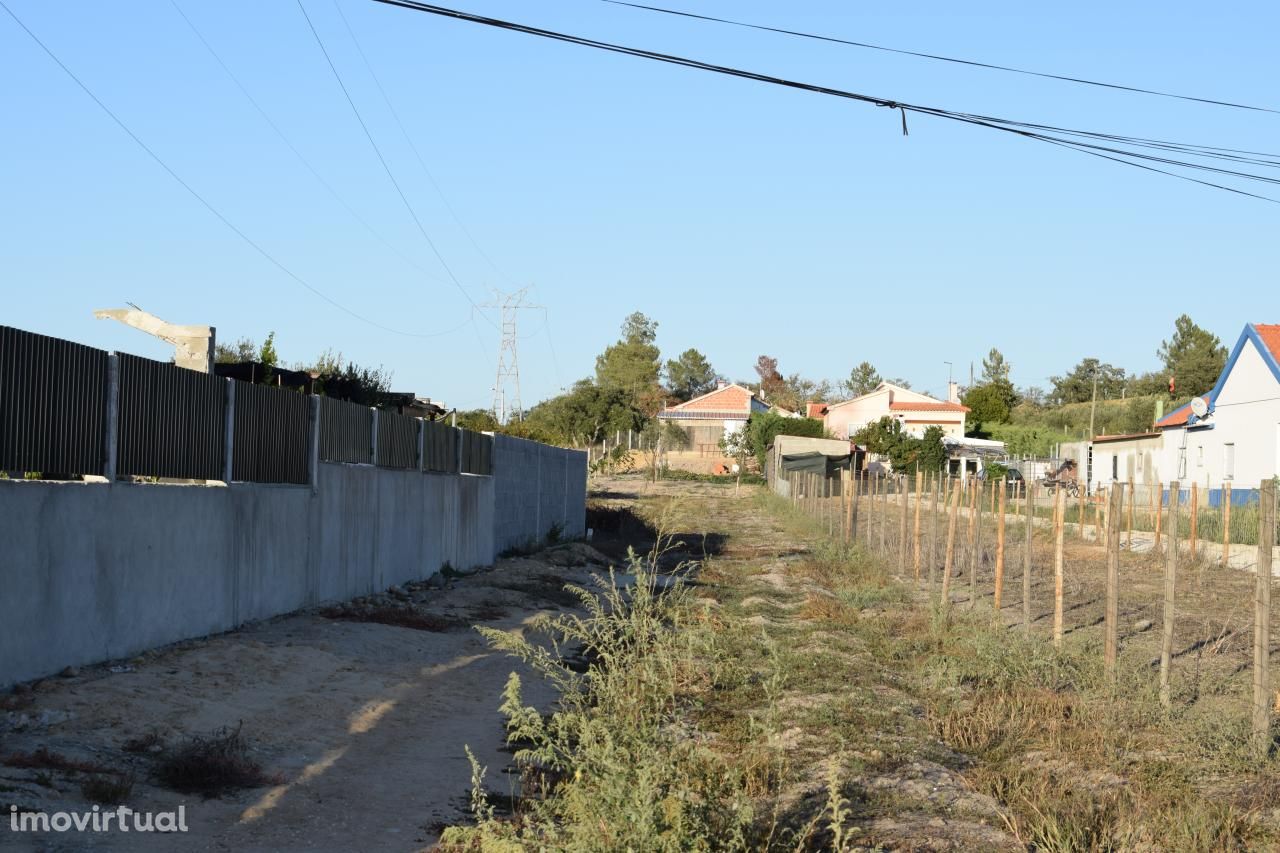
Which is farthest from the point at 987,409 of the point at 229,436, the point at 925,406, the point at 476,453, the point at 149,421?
the point at 149,421

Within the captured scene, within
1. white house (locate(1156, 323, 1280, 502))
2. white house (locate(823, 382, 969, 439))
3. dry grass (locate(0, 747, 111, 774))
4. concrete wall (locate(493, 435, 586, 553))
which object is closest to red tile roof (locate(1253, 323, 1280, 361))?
white house (locate(1156, 323, 1280, 502))

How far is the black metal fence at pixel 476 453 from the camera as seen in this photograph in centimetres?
2202

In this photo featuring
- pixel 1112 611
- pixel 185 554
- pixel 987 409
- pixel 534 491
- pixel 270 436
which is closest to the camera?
pixel 1112 611

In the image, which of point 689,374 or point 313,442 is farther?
point 689,374

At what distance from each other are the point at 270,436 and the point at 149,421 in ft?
8.72

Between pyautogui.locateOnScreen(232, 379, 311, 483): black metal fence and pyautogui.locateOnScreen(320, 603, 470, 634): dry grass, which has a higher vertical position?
pyautogui.locateOnScreen(232, 379, 311, 483): black metal fence

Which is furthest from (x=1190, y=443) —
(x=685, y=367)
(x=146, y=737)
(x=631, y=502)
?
(x=685, y=367)

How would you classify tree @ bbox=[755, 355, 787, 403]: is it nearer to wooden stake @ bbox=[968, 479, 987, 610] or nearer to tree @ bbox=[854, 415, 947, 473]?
tree @ bbox=[854, 415, 947, 473]

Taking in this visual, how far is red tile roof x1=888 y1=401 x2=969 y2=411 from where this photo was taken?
86.0m

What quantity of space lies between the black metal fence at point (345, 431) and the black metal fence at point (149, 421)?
Answer: 13mm

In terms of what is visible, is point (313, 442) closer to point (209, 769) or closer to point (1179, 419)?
point (209, 769)

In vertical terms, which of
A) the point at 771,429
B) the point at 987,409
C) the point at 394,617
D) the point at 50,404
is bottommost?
the point at 394,617

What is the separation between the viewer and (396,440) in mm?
17969

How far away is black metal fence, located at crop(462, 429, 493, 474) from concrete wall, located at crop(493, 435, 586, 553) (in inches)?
10.2
